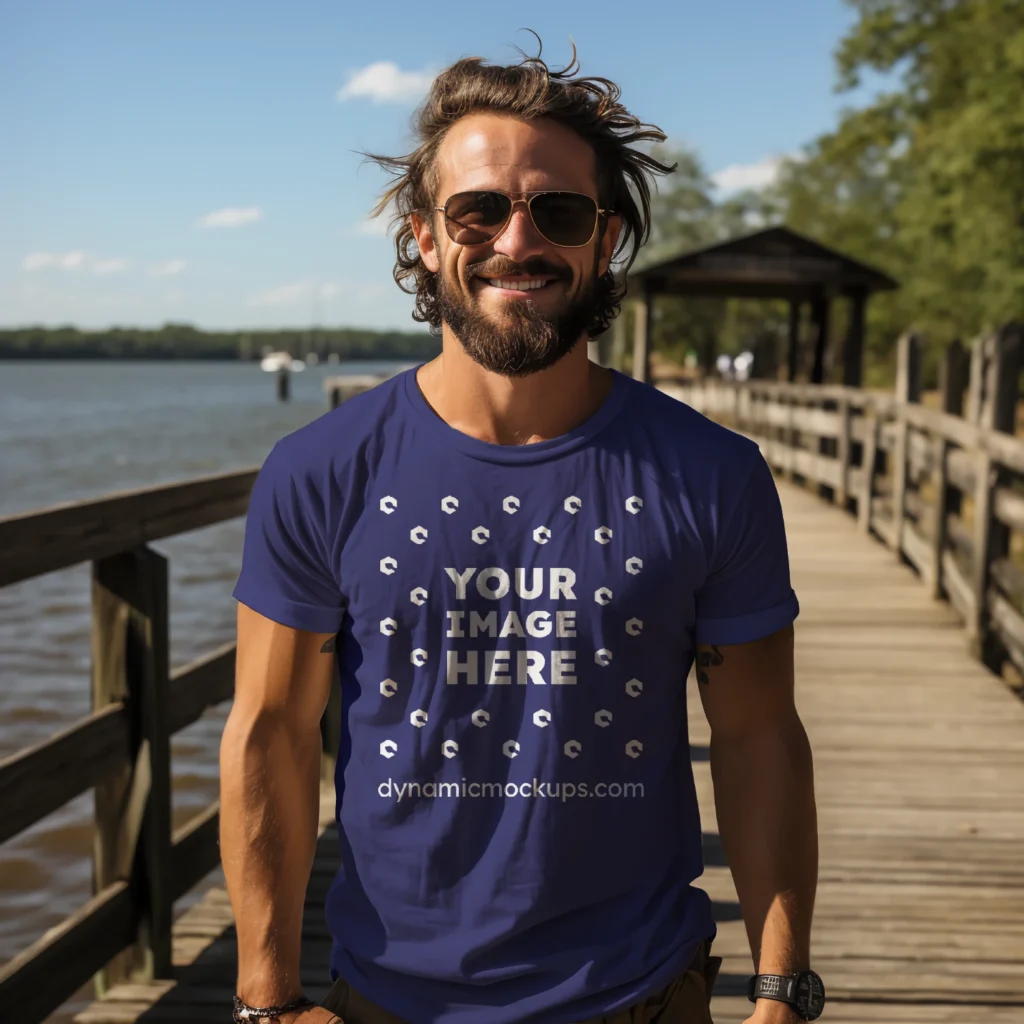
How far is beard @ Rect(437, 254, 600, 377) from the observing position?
1.79m

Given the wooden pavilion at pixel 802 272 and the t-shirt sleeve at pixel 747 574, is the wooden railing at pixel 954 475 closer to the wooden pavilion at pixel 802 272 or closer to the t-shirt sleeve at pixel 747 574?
the wooden pavilion at pixel 802 272

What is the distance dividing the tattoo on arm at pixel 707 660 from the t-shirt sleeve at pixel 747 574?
33 mm

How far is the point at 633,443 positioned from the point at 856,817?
329 cm

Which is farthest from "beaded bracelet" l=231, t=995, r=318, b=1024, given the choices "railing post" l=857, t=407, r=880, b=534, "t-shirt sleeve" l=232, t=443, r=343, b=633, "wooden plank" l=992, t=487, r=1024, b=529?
"railing post" l=857, t=407, r=880, b=534

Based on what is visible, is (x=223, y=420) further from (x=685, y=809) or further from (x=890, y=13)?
(x=685, y=809)

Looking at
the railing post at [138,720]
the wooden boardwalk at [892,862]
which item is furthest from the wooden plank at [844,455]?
the railing post at [138,720]

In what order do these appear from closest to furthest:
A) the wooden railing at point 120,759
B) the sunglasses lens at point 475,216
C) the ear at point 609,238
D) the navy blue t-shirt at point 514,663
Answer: the navy blue t-shirt at point 514,663 → the sunglasses lens at point 475,216 → the ear at point 609,238 → the wooden railing at point 120,759

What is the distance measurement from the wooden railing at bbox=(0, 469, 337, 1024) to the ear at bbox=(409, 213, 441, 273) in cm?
123

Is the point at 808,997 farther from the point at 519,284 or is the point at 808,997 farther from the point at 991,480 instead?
the point at 991,480

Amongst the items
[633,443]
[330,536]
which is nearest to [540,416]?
[633,443]

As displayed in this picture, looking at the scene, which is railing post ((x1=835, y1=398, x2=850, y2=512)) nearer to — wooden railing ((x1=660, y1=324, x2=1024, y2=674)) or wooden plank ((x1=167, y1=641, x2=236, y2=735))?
wooden railing ((x1=660, y1=324, x2=1024, y2=674))

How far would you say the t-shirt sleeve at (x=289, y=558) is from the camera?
175 cm

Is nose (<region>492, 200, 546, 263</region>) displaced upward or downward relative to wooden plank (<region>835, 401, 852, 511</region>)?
upward

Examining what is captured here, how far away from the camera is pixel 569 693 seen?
1.70 metres
